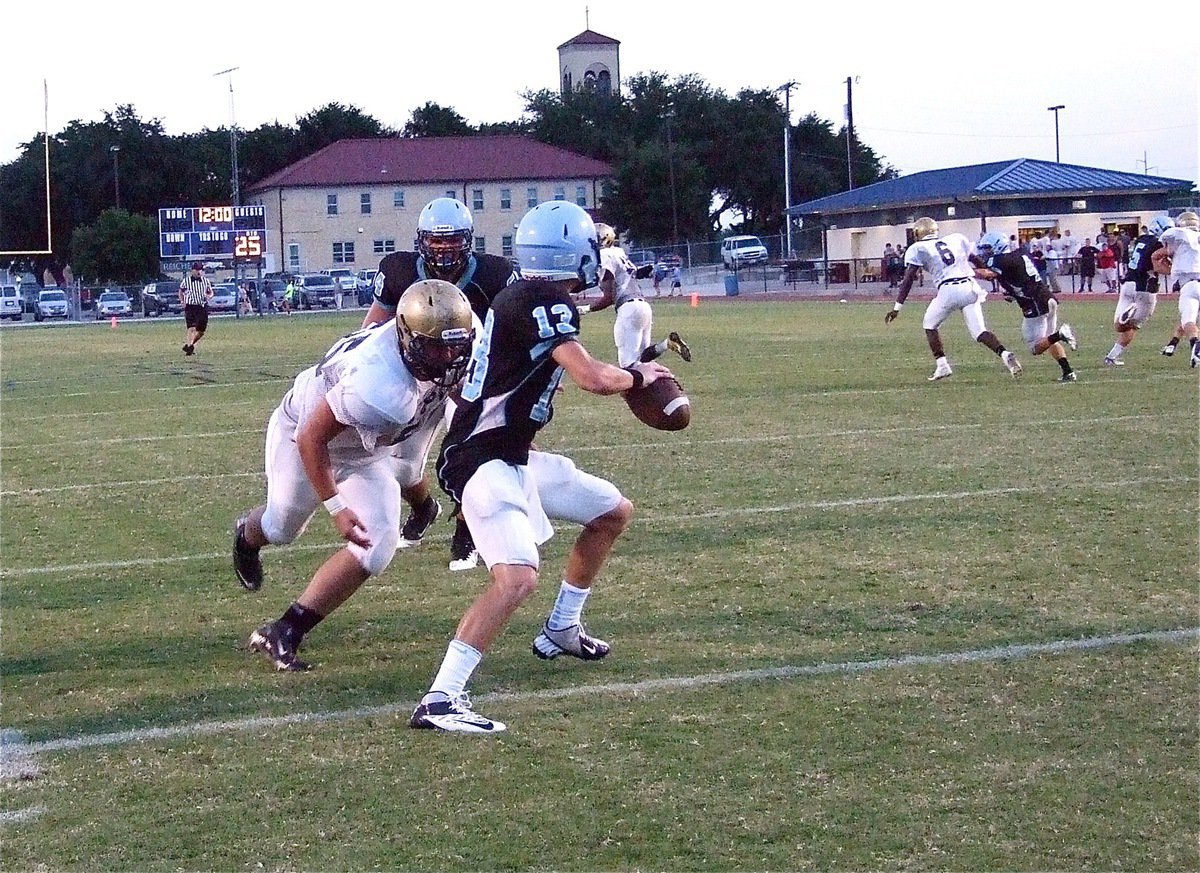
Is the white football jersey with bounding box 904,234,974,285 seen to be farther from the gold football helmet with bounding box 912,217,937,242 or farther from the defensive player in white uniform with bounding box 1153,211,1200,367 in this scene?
the defensive player in white uniform with bounding box 1153,211,1200,367

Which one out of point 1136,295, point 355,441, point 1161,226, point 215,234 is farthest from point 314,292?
point 355,441

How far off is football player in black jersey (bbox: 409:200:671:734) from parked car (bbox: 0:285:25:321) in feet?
172

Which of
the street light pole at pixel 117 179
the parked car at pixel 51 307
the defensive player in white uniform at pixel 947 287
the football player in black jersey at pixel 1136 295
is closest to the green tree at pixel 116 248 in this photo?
the street light pole at pixel 117 179

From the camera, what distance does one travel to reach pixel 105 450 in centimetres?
1144

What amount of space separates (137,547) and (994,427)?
6.17 m

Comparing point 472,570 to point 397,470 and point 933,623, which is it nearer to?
point 397,470

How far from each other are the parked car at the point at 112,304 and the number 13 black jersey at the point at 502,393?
2005 inches

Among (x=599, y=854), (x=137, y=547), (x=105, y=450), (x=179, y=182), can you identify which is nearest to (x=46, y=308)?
(x=179, y=182)

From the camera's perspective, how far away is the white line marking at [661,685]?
455cm

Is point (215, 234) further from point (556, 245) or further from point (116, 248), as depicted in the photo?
point (556, 245)

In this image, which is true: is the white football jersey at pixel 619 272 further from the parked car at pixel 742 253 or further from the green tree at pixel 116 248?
the green tree at pixel 116 248

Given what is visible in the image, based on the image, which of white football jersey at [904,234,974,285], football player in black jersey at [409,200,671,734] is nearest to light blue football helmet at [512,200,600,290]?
football player in black jersey at [409,200,671,734]

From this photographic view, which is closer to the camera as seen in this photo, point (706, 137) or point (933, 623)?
point (933, 623)

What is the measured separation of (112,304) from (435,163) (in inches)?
1157
